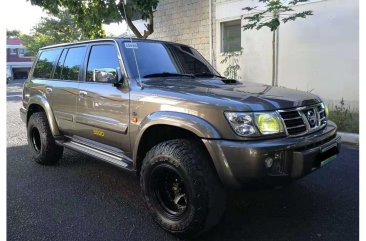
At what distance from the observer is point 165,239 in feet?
10.4

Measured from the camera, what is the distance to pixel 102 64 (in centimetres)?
427

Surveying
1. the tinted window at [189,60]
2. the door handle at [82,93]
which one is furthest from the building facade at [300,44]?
the door handle at [82,93]

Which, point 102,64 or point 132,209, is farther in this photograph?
point 102,64

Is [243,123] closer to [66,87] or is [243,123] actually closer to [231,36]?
[66,87]

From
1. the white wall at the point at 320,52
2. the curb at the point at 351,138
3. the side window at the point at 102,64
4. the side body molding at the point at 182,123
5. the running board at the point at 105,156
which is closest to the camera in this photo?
the side body molding at the point at 182,123

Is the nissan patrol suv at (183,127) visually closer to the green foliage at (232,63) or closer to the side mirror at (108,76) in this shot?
the side mirror at (108,76)

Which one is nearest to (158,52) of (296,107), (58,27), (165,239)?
(296,107)

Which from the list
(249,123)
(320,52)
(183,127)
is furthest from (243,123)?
(320,52)

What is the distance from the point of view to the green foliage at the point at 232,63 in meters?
10.6

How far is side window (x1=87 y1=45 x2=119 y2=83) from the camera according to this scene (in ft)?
12.7

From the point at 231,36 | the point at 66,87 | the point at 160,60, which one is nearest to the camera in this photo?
the point at 160,60

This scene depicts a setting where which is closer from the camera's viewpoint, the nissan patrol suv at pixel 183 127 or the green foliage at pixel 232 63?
the nissan patrol suv at pixel 183 127

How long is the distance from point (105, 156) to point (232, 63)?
25.7ft

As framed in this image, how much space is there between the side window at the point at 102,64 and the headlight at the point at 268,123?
171cm
